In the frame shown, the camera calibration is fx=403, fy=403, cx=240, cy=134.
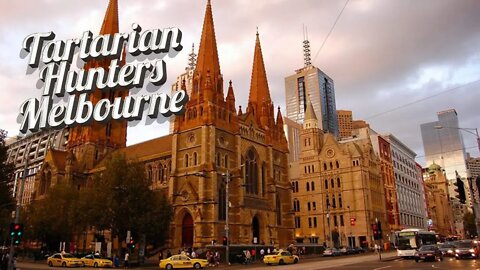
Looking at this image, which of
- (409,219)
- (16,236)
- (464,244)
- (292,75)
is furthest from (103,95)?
(292,75)

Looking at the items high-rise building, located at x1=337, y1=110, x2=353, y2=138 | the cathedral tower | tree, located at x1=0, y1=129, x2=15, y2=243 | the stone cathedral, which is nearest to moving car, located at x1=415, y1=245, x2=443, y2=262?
the stone cathedral

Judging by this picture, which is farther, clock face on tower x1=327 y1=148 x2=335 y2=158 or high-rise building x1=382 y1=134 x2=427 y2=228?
high-rise building x1=382 y1=134 x2=427 y2=228

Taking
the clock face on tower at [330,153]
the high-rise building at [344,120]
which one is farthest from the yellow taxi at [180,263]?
the high-rise building at [344,120]

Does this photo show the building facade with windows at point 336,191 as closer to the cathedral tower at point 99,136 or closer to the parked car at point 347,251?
the parked car at point 347,251

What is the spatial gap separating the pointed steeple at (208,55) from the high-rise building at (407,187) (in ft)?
201

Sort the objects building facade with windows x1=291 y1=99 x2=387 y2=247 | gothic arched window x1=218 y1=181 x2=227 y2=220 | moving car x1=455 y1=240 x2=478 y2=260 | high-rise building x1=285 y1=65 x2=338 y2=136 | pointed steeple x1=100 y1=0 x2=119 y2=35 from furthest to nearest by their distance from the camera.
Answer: high-rise building x1=285 y1=65 x2=338 y2=136 < building facade with windows x1=291 y1=99 x2=387 y2=247 < pointed steeple x1=100 y1=0 x2=119 y2=35 < gothic arched window x1=218 y1=181 x2=227 y2=220 < moving car x1=455 y1=240 x2=478 y2=260

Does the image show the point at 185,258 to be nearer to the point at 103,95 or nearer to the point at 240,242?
the point at 240,242

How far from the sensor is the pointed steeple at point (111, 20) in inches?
3083

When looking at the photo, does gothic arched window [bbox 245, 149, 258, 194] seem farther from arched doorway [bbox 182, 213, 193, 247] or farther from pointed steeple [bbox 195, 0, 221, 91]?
pointed steeple [bbox 195, 0, 221, 91]

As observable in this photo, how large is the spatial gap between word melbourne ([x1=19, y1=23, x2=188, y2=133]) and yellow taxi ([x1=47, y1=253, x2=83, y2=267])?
16868 mm

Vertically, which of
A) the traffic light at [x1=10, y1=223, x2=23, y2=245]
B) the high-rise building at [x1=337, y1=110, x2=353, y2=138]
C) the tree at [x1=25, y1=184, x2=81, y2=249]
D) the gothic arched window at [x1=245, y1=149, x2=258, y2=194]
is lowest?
the traffic light at [x1=10, y1=223, x2=23, y2=245]

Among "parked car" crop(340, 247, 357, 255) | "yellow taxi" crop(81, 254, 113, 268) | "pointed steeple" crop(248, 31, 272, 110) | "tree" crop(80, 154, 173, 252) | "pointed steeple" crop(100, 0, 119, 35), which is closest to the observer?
"yellow taxi" crop(81, 254, 113, 268)

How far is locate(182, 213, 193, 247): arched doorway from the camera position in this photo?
4912 cm

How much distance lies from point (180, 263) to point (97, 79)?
55.4ft
